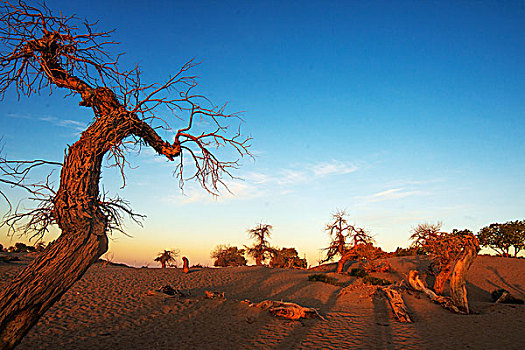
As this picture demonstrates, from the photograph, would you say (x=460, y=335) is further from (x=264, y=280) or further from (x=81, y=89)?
(x=264, y=280)

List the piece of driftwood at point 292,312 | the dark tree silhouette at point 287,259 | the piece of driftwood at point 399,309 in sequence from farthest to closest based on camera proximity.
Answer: the dark tree silhouette at point 287,259, the piece of driftwood at point 292,312, the piece of driftwood at point 399,309

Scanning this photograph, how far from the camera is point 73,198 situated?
5.20m

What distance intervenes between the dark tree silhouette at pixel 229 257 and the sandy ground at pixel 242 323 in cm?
2380

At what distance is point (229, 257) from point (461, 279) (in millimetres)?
33723

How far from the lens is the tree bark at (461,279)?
15.7 m

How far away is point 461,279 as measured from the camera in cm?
1622

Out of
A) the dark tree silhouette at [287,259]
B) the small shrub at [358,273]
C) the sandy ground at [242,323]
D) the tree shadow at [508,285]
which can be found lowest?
the sandy ground at [242,323]

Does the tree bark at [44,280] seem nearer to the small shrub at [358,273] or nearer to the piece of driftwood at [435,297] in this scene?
the piece of driftwood at [435,297]

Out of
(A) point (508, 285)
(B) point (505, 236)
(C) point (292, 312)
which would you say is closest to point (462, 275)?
(C) point (292, 312)

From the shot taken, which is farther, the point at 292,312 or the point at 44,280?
the point at 292,312

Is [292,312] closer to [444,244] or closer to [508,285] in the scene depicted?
[444,244]

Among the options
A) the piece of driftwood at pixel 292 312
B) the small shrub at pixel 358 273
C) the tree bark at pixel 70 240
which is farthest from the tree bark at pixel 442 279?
the tree bark at pixel 70 240

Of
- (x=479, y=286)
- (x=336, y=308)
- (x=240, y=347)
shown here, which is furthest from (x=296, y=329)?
(x=479, y=286)

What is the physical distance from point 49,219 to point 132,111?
2.50m
